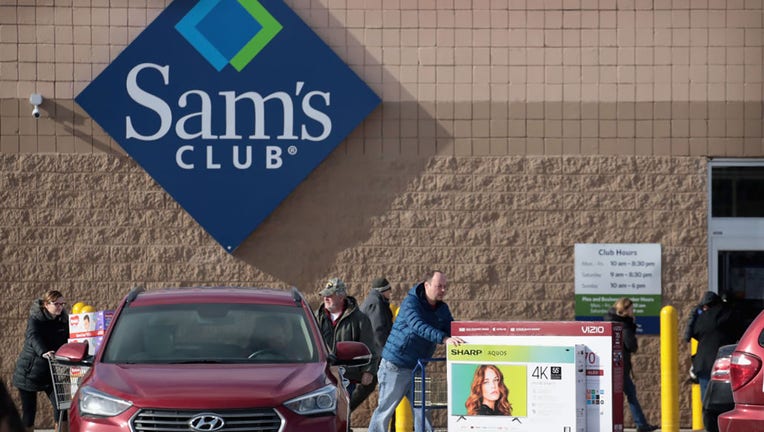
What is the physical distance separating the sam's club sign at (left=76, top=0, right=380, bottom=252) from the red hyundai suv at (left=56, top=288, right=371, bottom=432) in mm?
5284

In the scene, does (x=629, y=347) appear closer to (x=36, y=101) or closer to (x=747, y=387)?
(x=747, y=387)

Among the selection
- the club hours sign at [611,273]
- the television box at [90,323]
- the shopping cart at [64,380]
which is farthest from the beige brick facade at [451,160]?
the shopping cart at [64,380]

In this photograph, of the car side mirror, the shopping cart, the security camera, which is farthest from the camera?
the security camera

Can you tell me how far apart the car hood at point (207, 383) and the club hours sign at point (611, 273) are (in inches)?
269

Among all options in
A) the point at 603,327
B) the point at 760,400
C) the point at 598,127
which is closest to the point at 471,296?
the point at 598,127

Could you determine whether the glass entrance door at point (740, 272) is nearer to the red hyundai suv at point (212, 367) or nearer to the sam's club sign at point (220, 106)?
the sam's club sign at point (220, 106)

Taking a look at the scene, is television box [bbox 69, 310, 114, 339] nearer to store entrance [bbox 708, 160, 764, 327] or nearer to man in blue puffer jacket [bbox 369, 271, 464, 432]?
man in blue puffer jacket [bbox 369, 271, 464, 432]

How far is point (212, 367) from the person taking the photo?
8234mm

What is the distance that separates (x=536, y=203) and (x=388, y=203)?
5.48 feet

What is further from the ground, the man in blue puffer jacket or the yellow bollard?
the man in blue puffer jacket

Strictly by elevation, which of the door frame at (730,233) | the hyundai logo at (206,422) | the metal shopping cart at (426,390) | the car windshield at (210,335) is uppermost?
the door frame at (730,233)

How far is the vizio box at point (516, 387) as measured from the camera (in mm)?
9727

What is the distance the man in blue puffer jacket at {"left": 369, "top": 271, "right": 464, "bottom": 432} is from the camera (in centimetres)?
1086

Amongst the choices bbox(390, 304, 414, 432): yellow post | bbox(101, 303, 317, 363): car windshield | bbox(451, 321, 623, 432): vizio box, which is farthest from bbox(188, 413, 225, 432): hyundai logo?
bbox(390, 304, 414, 432): yellow post
